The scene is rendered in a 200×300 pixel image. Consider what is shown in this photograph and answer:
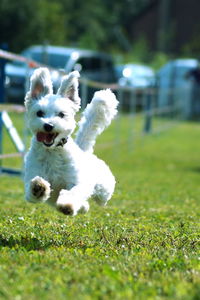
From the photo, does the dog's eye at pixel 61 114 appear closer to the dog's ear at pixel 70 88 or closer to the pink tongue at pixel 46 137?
the pink tongue at pixel 46 137

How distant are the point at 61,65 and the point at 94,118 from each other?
21.0m

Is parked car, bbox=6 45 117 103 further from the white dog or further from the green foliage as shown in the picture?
the white dog

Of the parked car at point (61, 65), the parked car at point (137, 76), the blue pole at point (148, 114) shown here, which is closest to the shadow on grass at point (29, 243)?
the parked car at point (61, 65)

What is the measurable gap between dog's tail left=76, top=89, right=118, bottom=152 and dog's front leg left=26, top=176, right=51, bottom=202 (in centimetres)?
131

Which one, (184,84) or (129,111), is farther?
(184,84)

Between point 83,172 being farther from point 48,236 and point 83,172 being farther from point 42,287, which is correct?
point 42,287

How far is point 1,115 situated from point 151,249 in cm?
560

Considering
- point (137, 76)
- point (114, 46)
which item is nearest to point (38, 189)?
point (137, 76)

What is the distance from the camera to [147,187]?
12047mm

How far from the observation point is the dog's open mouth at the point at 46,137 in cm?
557

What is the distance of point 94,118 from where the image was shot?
6.74 metres

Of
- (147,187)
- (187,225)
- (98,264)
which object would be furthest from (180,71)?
(98,264)

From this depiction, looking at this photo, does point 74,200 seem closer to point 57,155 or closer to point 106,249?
point 106,249

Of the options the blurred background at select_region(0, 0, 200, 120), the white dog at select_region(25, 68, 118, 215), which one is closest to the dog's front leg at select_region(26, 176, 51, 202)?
the white dog at select_region(25, 68, 118, 215)
